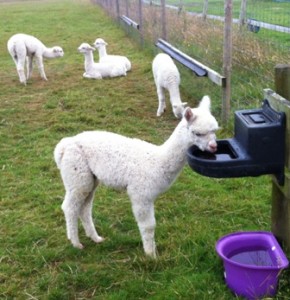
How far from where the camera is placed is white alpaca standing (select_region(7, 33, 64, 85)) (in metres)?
10.5

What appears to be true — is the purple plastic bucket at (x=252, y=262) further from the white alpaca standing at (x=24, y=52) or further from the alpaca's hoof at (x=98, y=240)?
the white alpaca standing at (x=24, y=52)

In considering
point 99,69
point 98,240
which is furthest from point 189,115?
point 99,69

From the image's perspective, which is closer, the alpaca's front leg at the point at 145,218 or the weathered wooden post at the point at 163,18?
the alpaca's front leg at the point at 145,218

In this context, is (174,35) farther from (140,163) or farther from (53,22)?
(53,22)

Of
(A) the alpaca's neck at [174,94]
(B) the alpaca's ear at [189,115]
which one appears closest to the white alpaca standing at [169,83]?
(A) the alpaca's neck at [174,94]

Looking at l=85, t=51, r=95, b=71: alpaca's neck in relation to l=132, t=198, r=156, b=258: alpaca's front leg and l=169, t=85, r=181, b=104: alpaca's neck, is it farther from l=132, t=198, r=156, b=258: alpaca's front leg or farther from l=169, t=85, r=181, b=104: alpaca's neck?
l=132, t=198, r=156, b=258: alpaca's front leg

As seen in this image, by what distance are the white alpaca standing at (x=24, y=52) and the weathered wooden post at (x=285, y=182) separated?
810cm

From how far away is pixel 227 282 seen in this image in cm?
329

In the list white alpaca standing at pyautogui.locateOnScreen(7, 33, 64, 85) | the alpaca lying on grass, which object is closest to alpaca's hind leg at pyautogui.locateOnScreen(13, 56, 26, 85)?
white alpaca standing at pyautogui.locateOnScreen(7, 33, 64, 85)

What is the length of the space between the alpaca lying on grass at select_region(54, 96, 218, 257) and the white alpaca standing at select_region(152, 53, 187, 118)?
3.65 metres

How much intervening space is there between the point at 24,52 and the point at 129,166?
754cm

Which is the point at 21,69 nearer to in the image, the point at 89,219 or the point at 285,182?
the point at 89,219

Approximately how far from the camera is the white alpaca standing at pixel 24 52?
10484 mm

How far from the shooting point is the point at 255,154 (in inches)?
117
